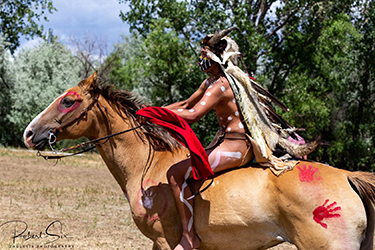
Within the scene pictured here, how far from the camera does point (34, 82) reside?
2655cm

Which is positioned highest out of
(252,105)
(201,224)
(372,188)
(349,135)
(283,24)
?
(283,24)

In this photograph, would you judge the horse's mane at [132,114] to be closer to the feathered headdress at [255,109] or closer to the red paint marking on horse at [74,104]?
the red paint marking on horse at [74,104]

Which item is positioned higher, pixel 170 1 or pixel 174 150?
pixel 170 1

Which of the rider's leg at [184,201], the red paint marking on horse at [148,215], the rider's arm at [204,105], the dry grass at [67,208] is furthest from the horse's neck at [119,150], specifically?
the dry grass at [67,208]

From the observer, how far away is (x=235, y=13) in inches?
629

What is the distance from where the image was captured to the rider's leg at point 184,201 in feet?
11.6

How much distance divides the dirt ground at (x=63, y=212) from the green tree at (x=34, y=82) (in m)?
12.1

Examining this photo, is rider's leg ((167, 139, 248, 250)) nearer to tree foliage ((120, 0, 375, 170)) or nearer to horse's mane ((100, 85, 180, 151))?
horse's mane ((100, 85, 180, 151))

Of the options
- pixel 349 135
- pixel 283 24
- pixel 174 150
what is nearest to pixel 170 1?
pixel 283 24

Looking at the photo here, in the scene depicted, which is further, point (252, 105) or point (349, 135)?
point (349, 135)

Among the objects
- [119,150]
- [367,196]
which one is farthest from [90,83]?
[367,196]

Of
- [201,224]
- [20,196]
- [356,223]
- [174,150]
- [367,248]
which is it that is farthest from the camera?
[20,196]

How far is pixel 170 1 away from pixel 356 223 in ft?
51.9

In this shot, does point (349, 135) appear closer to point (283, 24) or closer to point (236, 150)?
point (283, 24)
